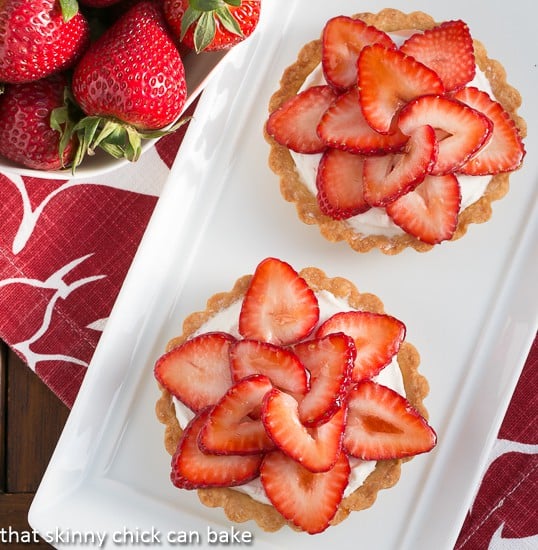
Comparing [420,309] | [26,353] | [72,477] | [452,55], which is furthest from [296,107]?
[72,477]

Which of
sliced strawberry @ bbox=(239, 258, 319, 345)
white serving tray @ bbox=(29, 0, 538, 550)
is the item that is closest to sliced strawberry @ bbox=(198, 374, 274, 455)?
sliced strawberry @ bbox=(239, 258, 319, 345)

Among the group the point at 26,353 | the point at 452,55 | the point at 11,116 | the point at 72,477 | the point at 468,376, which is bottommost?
the point at 72,477

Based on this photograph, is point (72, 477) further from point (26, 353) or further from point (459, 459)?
point (459, 459)

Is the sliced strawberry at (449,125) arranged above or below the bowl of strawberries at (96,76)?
above

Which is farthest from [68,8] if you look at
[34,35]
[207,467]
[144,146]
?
[207,467]

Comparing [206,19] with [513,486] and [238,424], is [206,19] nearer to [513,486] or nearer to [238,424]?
[238,424]

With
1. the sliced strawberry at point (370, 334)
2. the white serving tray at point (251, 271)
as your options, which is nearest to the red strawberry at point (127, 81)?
the white serving tray at point (251, 271)

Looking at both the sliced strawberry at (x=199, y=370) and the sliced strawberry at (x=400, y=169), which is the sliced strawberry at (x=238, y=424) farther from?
the sliced strawberry at (x=400, y=169)
